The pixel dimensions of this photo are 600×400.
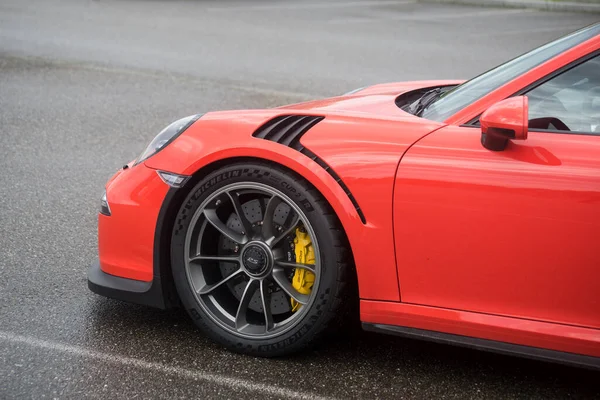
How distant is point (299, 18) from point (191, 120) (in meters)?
11.0

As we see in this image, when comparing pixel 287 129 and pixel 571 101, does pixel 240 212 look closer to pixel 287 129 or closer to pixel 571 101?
pixel 287 129

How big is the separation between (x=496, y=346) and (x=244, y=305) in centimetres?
106

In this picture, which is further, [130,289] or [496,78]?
[130,289]

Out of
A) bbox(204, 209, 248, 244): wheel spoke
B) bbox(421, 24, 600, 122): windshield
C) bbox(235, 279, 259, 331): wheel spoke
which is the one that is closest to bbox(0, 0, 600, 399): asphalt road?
bbox(235, 279, 259, 331): wheel spoke

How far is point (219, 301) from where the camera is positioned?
13.1ft

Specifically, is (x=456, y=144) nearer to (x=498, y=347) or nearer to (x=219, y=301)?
(x=498, y=347)

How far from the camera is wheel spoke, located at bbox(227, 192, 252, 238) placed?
3816mm

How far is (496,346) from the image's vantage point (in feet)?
11.3

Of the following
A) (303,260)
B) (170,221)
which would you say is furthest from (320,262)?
(170,221)

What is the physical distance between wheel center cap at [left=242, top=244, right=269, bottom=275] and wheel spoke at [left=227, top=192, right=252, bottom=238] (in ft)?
0.21

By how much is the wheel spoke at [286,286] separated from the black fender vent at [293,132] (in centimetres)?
49

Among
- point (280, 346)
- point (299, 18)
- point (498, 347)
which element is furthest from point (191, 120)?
point (299, 18)

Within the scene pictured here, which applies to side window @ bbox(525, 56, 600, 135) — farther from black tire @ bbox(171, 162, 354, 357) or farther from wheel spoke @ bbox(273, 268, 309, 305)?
wheel spoke @ bbox(273, 268, 309, 305)

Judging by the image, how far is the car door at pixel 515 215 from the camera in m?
3.25
